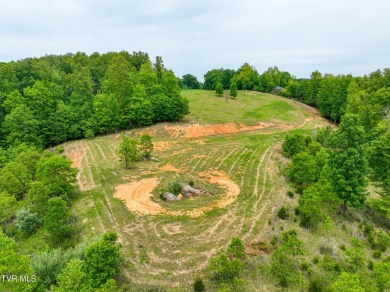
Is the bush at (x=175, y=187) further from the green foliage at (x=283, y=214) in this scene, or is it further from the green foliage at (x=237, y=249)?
the green foliage at (x=237, y=249)

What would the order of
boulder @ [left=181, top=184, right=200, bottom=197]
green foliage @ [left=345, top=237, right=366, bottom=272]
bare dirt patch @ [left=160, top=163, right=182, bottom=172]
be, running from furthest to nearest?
1. bare dirt patch @ [left=160, top=163, right=182, bottom=172]
2. boulder @ [left=181, top=184, right=200, bottom=197]
3. green foliage @ [left=345, top=237, right=366, bottom=272]

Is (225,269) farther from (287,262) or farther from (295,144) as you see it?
(295,144)

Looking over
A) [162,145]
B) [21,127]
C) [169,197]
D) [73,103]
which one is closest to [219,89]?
[162,145]

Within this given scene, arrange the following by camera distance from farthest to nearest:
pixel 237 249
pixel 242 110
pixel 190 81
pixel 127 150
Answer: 1. pixel 190 81
2. pixel 242 110
3. pixel 127 150
4. pixel 237 249

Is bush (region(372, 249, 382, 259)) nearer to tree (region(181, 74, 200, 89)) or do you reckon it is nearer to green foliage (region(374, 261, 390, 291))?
green foliage (region(374, 261, 390, 291))

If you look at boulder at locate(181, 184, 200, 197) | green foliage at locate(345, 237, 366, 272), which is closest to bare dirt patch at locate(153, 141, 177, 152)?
boulder at locate(181, 184, 200, 197)

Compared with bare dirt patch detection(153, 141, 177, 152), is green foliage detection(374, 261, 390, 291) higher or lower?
higher

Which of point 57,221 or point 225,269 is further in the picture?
point 57,221
